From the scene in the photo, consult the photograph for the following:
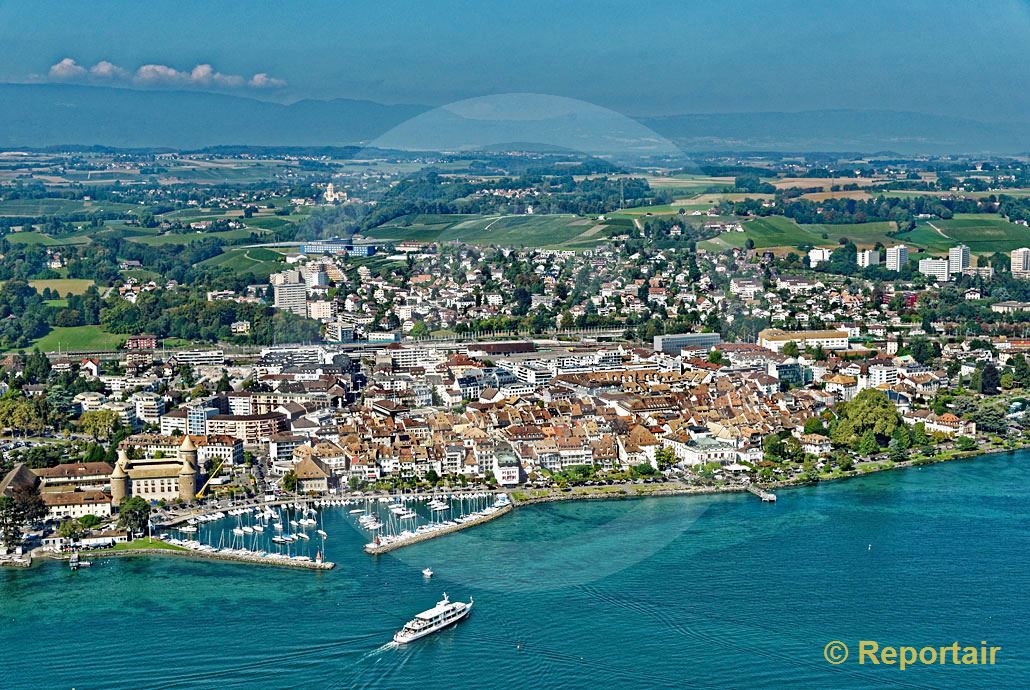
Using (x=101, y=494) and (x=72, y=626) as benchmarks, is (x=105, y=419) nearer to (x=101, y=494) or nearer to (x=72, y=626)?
(x=101, y=494)

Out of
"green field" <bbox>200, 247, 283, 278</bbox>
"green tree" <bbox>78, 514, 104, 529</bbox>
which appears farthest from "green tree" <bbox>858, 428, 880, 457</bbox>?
"green field" <bbox>200, 247, 283, 278</bbox>

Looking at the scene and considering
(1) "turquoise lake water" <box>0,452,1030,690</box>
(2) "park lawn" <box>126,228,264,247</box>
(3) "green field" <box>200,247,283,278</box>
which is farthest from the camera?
(2) "park lawn" <box>126,228,264,247</box>

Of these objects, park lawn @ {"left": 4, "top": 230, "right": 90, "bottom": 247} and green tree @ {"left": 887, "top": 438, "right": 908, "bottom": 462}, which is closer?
green tree @ {"left": 887, "top": 438, "right": 908, "bottom": 462}

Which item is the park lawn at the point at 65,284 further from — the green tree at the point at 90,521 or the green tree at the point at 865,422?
the green tree at the point at 865,422

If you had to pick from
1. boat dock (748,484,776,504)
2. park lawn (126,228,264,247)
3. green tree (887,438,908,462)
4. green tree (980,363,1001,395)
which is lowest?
boat dock (748,484,776,504)

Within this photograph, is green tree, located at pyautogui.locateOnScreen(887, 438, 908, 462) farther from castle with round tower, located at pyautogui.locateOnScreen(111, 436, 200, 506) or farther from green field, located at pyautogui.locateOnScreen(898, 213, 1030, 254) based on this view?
green field, located at pyautogui.locateOnScreen(898, 213, 1030, 254)

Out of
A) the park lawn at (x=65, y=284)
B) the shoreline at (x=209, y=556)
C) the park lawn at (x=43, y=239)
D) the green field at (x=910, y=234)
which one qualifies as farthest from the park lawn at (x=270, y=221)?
the shoreline at (x=209, y=556)

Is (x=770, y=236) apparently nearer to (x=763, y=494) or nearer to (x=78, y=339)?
(x=78, y=339)
